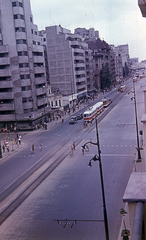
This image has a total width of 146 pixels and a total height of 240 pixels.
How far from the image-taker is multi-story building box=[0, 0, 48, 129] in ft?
178

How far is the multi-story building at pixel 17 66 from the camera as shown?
54.4 metres

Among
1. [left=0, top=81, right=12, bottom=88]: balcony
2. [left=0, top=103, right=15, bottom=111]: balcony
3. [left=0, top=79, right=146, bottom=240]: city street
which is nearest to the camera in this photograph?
[left=0, top=79, right=146, bottom=240]: city street

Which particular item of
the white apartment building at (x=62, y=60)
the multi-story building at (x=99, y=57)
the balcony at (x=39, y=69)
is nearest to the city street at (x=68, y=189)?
the balcony at (x=39, y=69)

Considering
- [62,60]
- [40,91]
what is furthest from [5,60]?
[62,60]

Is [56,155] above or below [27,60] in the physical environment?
below

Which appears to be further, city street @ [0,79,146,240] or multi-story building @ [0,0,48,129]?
multi-story building @ [0,0,48,129]

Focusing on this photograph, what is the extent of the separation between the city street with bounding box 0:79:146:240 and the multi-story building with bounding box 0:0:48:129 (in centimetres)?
1485

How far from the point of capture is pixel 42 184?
24.6m

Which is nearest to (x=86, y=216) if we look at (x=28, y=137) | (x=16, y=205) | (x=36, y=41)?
(x=16, y=205)

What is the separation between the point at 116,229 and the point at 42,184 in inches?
395

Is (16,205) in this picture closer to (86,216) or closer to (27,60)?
(86,216)

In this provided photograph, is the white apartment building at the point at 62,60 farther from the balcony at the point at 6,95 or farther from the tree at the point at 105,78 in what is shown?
the tree at the point at 105,78

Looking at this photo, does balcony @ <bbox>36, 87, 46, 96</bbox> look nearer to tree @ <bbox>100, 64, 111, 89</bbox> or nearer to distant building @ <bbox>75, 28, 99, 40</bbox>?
tree @ <bbox>100, 64, 111, 89</bbox>

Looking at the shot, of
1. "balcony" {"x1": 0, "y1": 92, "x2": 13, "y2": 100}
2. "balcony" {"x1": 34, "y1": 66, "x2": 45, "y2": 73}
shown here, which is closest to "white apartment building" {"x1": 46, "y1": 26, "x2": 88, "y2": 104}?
"balcony" {"x1": 34, "y1": 66, "x2": 45, "y2": 73}
